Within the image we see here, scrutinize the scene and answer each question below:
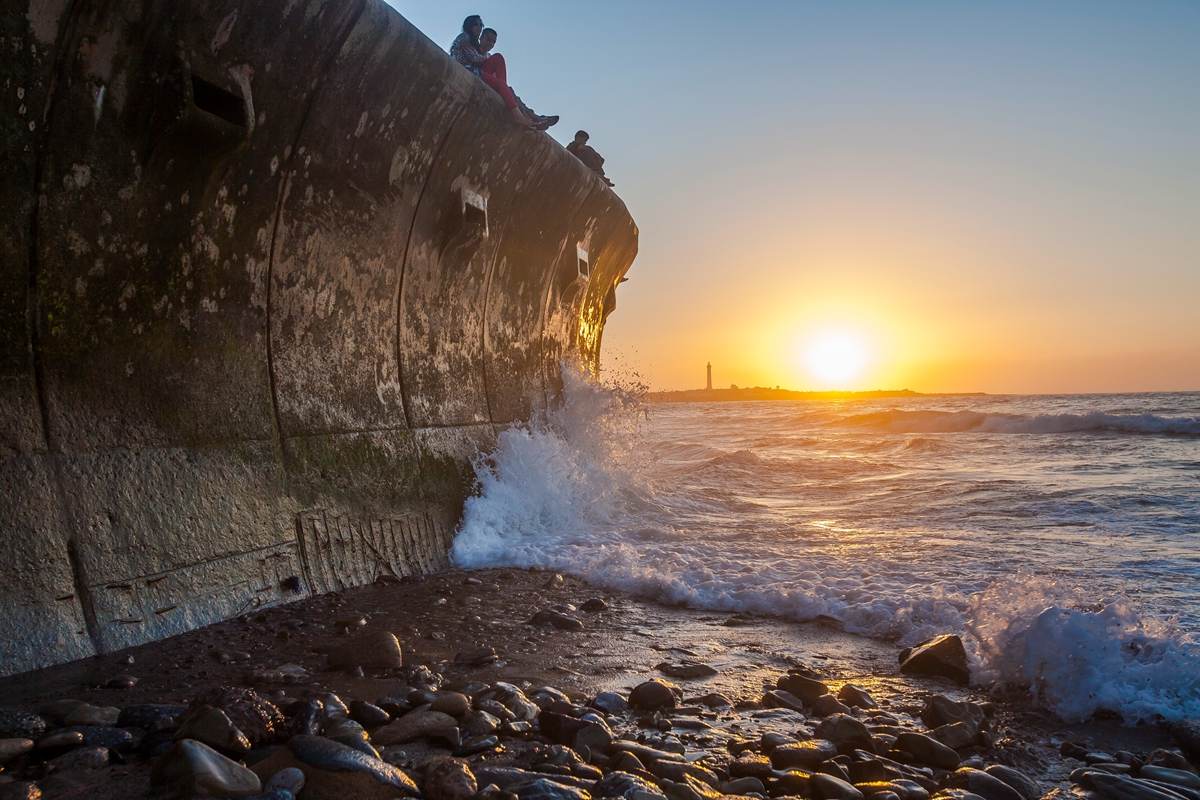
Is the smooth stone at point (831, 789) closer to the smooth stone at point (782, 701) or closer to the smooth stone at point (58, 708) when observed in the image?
the smooth stone at point (782, 701)

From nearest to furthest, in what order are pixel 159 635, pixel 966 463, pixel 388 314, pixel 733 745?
pixel 733 745
pixel 159 635
pixel 388 314
pixel 966 463

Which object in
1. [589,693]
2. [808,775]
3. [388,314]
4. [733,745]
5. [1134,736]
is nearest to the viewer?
[808,775]

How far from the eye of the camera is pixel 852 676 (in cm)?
329

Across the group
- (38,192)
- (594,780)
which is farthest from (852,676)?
(38,192)

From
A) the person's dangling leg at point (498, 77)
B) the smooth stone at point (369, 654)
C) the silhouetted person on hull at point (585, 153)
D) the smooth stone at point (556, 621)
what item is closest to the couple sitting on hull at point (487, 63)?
the person's dangling leg at point (498, 77)

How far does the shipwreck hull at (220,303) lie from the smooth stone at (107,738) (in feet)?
2.75

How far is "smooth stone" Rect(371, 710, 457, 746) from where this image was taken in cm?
231

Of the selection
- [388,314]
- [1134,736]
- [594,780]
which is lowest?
[1134,736]

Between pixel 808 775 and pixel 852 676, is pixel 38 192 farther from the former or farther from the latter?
pixel 852 676

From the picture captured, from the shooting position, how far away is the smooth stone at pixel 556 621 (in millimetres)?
3943

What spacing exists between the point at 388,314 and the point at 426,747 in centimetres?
346

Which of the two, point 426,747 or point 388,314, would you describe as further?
point 388,314

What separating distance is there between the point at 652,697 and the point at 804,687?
0.68m

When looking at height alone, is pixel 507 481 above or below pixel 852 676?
above
